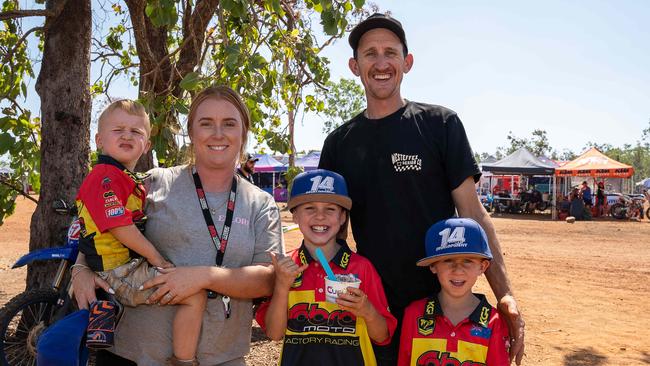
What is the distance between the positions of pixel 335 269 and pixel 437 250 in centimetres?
49

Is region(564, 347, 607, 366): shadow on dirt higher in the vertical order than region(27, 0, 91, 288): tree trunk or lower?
lower

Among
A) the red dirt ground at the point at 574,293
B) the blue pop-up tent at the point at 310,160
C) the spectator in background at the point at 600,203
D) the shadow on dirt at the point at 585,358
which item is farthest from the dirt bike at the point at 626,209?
the shadow on dirt at the point at 585,358

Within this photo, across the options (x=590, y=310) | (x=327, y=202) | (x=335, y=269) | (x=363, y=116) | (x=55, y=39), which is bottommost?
(x=590, y=310)

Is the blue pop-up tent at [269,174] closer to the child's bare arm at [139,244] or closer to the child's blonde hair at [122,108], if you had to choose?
the child's blonde hair at [122,108]

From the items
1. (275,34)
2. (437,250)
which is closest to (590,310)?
(275,34)

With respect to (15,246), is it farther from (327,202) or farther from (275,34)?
(327,202)

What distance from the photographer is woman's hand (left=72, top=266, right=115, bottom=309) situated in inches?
99.0

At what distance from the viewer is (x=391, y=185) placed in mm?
2717

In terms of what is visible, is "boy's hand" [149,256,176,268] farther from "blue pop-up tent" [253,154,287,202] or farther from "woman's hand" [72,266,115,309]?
"blue pop-up tent" [253,154,287,202]

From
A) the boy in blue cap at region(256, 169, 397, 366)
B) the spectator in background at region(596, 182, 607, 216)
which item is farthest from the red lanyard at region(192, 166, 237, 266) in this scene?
the spectator in background at region(596, 182, 607, 216)

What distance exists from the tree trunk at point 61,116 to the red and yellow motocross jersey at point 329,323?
3.17 metres

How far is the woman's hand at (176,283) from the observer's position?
7.46 feet

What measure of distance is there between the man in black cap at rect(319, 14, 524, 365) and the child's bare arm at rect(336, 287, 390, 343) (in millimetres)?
241

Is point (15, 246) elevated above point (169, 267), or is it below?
below
